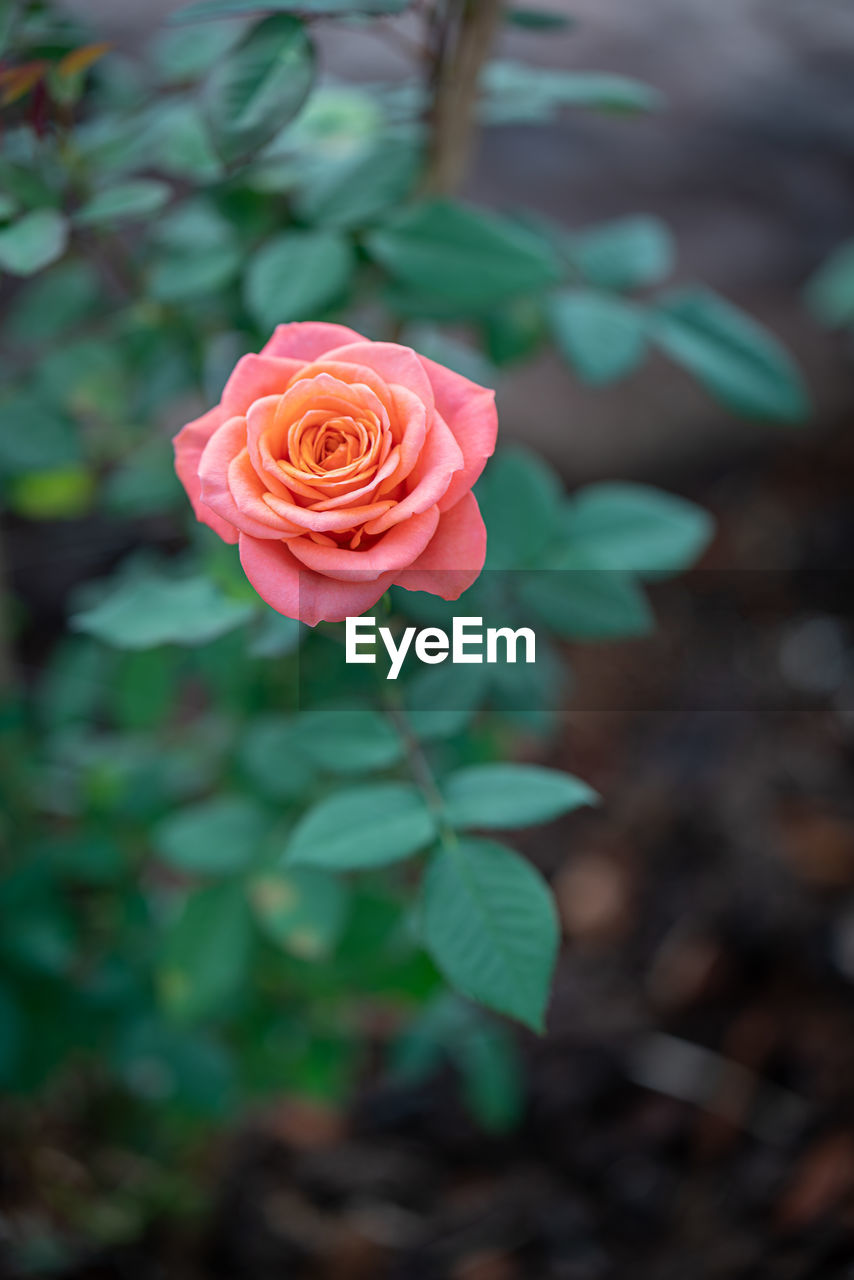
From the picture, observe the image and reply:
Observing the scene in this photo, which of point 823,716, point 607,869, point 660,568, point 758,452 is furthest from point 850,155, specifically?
point 660,568

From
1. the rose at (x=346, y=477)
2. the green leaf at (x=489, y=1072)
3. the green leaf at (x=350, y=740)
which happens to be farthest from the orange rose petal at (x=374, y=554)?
the green leaf at (x=489, y=1072)

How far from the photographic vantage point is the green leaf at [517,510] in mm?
776

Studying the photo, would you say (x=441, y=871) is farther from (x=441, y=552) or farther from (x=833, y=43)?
(x=833, y=43)

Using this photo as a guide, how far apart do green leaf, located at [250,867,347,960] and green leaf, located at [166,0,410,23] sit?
0.61m

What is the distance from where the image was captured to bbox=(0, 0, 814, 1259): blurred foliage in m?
0.61

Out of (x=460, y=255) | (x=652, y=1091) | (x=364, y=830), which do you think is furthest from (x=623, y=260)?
(x=652, y=1091)

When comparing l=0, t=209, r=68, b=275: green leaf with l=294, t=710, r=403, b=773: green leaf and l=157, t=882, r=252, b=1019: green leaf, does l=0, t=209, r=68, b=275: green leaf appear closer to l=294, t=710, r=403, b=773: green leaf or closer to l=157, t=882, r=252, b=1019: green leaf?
l=294, t=710, r=403, b=773: green leaf

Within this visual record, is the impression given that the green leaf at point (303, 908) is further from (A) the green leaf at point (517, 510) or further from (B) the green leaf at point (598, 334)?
(B) the green leaf at point (598, 334)

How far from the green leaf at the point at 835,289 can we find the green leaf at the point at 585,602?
1434 mm

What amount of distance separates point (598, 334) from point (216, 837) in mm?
538

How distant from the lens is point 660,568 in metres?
0.81

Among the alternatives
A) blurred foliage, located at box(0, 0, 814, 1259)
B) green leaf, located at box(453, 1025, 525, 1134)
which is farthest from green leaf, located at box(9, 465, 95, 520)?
green leaf, located at box(453, 1025, 525, 1134)

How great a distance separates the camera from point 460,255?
0.71 meters

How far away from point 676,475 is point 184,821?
1.76 metres
